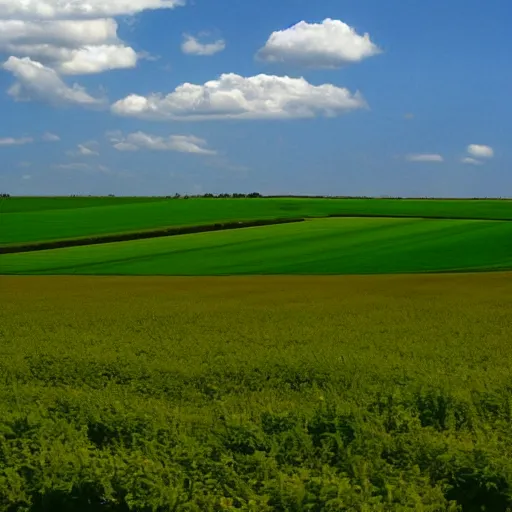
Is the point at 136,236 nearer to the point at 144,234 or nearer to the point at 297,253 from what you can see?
the point at 144,234

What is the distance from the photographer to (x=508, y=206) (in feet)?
256

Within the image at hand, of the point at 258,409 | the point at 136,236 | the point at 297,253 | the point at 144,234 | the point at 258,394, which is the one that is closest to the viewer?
the point at 258,409

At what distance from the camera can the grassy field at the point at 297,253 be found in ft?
128

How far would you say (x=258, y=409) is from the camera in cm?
1087

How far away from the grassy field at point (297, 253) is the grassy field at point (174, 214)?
311 inches

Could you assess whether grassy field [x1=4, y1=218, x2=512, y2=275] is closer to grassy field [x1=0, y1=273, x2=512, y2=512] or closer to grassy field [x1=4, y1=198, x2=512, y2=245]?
grassy field [x1=4, y1=198, x2=512, y2=245]

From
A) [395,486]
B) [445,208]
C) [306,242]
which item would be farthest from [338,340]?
[445,208]

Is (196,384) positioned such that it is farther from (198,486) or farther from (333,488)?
(333,488)

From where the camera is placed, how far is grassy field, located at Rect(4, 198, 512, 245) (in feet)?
196

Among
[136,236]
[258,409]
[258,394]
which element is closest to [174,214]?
[136,236]

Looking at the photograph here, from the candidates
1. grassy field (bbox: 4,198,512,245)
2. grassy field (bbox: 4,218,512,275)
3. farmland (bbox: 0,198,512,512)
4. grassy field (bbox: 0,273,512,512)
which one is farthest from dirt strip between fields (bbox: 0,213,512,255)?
grassy field (bbox: 0,273,512,512)

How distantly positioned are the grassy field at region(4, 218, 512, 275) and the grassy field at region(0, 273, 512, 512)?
16178mm

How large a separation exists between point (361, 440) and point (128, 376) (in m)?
5.99

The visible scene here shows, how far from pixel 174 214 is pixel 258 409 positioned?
6061 cm
